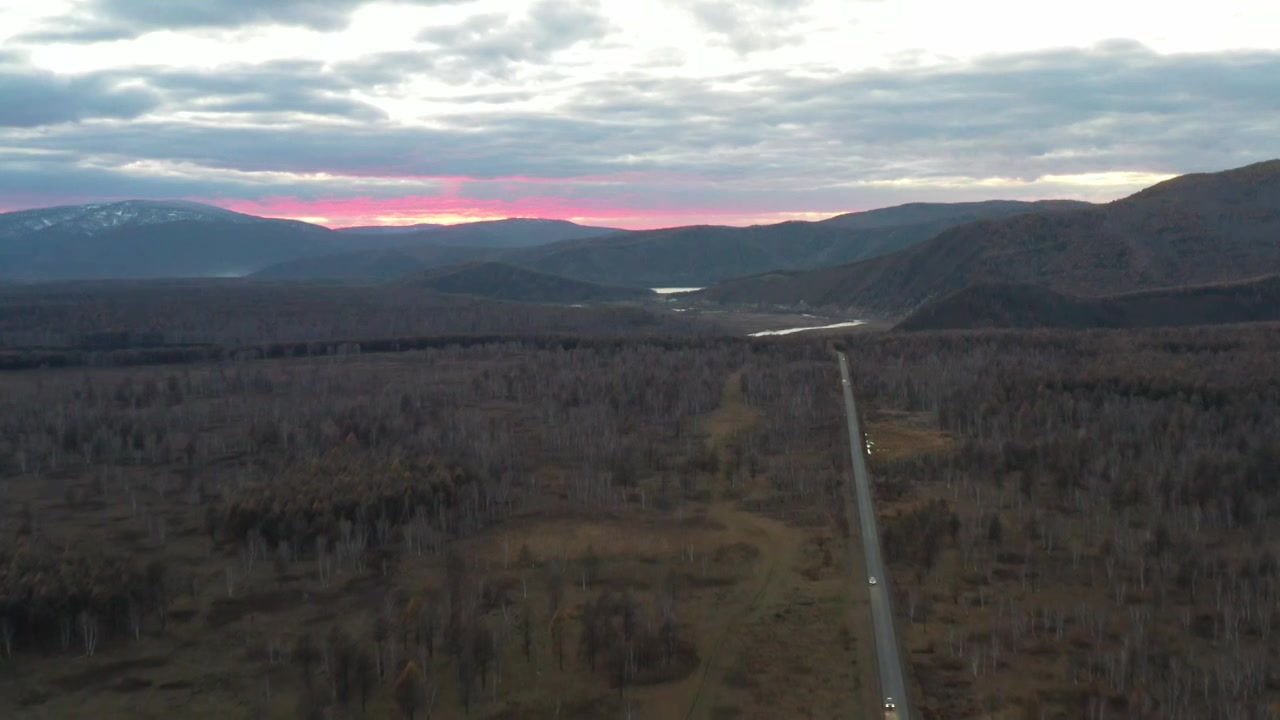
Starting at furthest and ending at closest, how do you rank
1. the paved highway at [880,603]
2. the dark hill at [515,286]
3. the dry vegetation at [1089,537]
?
the dark hill at [515,286]
the dry vegetation at [1089,537]
the paved highway at [880,603]

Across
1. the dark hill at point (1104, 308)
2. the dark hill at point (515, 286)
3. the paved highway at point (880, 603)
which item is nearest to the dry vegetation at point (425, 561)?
the paved highway at point (880, 603)

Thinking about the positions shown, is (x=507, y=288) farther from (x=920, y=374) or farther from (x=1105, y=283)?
(x=920, y=374)

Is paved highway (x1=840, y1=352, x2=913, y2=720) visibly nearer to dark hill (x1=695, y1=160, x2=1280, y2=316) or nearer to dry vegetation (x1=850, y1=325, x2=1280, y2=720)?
dry vegetation (x1=850, y1=325, x2=1280, y2=720)

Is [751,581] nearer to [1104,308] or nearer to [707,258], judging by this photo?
[1104,308]

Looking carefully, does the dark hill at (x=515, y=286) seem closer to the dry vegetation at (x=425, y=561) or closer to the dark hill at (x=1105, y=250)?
the dark hill at (x=1105, y=250)

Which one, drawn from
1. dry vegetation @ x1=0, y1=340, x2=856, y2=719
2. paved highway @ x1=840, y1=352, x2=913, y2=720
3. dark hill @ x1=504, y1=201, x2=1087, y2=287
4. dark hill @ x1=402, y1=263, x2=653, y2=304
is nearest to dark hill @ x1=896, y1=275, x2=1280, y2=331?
dry vegetation @ x1=0, y1=340, x2=856, y2=719

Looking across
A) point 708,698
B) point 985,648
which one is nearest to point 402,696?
point 708,698
